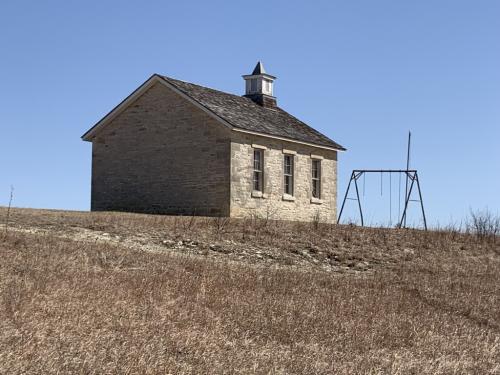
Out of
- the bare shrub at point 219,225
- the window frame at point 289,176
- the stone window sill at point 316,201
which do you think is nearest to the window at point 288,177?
the window frame at point 289,176

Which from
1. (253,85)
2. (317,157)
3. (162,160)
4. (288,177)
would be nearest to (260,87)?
(253,85)

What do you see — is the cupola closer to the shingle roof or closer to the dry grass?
the shingle roof

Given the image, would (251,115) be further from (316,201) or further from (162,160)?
(316,201)

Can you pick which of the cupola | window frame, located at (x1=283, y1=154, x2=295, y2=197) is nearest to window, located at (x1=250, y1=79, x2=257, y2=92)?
the cupola

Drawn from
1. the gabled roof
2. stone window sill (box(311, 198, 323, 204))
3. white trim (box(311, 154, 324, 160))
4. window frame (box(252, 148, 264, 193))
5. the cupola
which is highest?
the cupola

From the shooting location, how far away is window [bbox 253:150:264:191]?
106 ft

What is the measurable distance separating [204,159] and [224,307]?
19867mm

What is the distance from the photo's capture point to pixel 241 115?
110 feet

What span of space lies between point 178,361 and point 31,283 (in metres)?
3.84

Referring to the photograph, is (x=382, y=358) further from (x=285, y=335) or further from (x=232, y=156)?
(x=232, y=156)

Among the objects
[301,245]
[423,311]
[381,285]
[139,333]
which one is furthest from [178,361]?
[301,245]

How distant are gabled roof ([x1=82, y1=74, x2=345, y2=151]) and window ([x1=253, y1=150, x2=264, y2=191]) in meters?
0.94

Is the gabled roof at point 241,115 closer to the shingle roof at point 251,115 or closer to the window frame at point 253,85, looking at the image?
the shingle roof at point 251,115

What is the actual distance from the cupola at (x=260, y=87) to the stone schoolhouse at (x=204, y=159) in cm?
185
